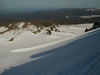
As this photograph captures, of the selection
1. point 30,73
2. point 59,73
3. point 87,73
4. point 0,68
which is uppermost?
point 87,73

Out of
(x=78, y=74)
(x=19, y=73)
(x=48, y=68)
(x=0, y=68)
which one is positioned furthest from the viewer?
(x=0, y=68)

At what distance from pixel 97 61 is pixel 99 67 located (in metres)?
0.32

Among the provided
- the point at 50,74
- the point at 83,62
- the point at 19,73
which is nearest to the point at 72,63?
the point at 83,62

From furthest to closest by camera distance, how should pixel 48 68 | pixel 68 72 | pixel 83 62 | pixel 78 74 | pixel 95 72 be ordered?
pixel 48 68 → pixel 83 62 → pixel 68 72 → pixel 78 74 → pixel 95 72

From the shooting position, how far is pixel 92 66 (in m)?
2.78

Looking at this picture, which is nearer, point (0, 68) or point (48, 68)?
point (48, 68)

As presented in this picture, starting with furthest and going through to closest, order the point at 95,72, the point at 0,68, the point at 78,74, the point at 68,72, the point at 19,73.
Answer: the point at 0,68, the point at 19,73, the point at 68,72, the point at 78,74, the point at 95,72

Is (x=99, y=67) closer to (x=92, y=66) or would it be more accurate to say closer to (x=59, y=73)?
(x=92, y=66)

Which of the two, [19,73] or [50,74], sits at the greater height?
[50,74]

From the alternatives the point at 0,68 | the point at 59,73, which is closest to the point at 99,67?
the point at 59,73

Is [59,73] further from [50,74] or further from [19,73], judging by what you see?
[19,73]

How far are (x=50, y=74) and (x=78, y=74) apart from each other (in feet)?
2.64

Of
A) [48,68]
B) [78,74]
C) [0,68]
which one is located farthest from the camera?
[0,68]

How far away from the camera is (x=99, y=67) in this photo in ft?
8.67
